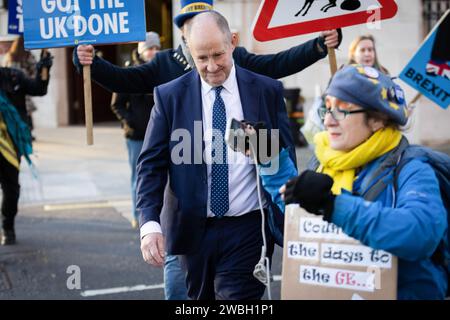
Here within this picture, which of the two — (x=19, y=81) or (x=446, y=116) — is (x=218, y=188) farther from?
(x=446, y=116)

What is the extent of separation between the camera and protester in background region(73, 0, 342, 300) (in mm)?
3609

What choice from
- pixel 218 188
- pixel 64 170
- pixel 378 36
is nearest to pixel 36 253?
pixel 218 188

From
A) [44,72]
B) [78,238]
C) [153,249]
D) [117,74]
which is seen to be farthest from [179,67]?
[78,238]

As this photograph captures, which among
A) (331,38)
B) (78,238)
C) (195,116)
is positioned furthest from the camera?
(78,238)

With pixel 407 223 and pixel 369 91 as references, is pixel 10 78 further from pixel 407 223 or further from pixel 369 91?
pixel 407 223

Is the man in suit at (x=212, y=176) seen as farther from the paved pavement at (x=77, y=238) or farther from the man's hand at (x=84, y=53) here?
the paved pavement at (x=77, y=238)

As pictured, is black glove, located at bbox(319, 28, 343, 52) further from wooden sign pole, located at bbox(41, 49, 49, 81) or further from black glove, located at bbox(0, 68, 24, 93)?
black glove, located at bbox(0, 68, 24, 93)

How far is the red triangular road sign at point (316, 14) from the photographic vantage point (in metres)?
3.32

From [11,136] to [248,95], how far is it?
3.96 m

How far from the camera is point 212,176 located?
3.12m

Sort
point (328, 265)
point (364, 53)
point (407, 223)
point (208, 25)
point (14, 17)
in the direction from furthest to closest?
1. point (364, 53)
2. point (14, 17)
3. point (208, 25)
4. point (328, 265)
5. point (407, 223)

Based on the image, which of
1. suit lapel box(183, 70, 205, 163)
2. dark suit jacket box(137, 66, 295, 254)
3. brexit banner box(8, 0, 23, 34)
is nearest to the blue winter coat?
dark suit jacket box(137, 66, 295, 254)

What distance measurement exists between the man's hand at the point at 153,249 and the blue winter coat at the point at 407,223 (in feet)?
3.61
